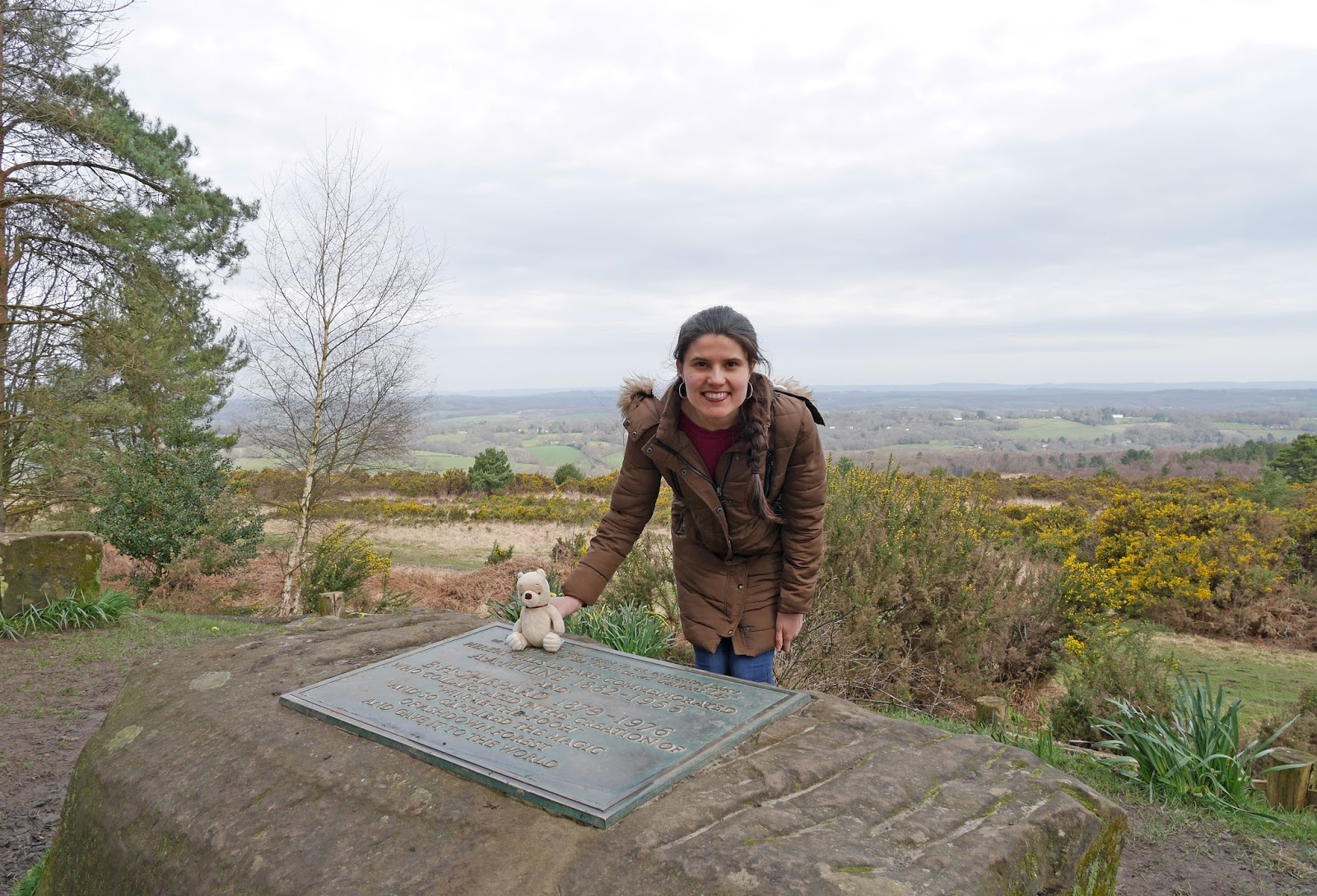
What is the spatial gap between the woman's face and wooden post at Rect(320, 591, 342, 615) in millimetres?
6573

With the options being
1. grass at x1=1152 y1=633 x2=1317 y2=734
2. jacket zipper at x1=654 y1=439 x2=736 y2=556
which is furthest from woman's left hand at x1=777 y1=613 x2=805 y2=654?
grass at x1=1152 y1=633 x2=1317 y2=734

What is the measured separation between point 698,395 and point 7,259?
36.8 ft

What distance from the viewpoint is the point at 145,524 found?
9.81m

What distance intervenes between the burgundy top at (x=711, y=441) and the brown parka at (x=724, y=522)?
4 cm

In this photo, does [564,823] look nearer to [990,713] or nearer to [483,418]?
[990,713]

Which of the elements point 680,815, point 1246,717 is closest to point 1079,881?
point 680,815

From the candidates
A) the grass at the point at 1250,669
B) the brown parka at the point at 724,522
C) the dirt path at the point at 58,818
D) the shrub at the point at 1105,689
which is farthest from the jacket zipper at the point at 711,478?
the grass at the point at 1250,669

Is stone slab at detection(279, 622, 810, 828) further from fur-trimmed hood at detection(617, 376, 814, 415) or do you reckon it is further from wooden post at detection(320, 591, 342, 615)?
wooden post at detection(320, 591, 342, 615)

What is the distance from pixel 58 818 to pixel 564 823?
3.00m

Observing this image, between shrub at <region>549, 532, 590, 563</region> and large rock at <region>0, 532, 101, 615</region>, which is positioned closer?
large rock at <region>0, 532, 101, 615</region>

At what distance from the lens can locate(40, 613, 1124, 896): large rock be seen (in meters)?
1.75

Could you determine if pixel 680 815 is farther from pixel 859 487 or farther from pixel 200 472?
pixel 200 472

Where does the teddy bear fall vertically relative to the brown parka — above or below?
below

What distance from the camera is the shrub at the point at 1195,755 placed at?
338 cm
